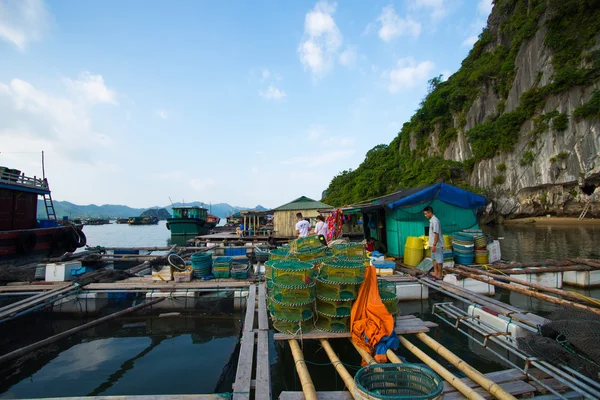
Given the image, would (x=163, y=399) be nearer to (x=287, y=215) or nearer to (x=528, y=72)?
(x=287, y=215)

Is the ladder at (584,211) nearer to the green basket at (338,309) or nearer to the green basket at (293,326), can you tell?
the green basket at (338,309)

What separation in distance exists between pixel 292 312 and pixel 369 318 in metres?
1.37

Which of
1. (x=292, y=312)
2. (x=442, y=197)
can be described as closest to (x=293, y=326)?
(x=292, y=312)

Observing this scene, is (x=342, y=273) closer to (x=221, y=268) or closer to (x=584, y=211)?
(x=221, y=268)

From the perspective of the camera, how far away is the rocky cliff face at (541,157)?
104 feet

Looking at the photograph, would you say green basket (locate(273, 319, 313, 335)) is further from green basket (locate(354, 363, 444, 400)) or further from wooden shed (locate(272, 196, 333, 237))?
wooden shed (locate(272, 196, 333, 237))

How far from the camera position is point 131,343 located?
7293 millimetres

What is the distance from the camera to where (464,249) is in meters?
10.2

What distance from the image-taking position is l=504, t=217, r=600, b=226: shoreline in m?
33.6

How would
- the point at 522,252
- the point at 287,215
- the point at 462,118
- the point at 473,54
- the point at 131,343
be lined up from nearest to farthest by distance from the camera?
the point at 131,343 → the point at 522,252 → the point at 287,215 → the point at 462,118 → the point at 473,54

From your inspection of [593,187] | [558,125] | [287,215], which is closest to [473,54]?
[558,125]

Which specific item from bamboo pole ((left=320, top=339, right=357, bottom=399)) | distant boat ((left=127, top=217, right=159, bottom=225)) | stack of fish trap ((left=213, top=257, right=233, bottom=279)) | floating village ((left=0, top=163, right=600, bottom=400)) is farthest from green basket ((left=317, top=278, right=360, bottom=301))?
distant boat ((left=127, top=217, right=159, bottom=225))

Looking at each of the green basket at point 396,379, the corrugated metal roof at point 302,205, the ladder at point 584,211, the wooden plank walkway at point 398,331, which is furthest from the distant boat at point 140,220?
the green basket at point 396,379

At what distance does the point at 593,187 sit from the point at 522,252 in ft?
76.8
